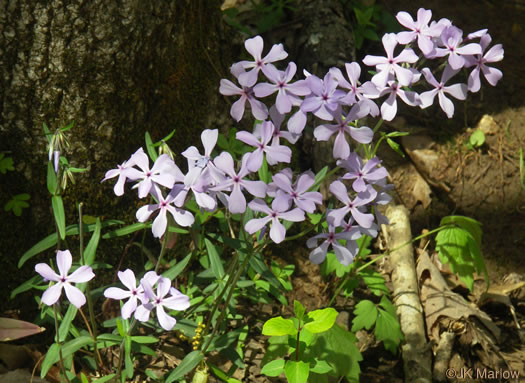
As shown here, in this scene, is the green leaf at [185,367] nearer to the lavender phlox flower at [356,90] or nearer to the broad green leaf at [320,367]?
the broad green leaf at [320,367]

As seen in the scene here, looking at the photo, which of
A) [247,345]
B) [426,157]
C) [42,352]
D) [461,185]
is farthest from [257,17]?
[42,352]

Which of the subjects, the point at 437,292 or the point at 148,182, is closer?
the point at 148,182

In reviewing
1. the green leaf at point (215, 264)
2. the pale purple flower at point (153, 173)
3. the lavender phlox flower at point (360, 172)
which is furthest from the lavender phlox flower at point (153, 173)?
the green leaf at point (215, 264)

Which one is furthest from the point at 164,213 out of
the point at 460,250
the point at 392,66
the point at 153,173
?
the point at 460,250

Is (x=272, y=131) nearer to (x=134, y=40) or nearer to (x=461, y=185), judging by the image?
(x=134, y=40)

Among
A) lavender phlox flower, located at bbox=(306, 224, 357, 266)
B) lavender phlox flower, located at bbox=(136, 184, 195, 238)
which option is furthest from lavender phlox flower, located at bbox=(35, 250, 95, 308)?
lavender phlox flower, located at bbox=(306, 224, 357, 266)

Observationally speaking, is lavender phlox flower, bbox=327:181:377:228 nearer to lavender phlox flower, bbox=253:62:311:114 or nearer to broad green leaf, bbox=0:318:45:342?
lavender phlox flower, bbox=253:62:311:114
